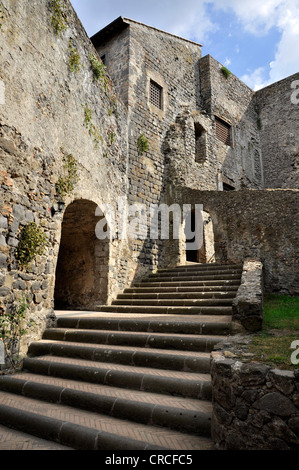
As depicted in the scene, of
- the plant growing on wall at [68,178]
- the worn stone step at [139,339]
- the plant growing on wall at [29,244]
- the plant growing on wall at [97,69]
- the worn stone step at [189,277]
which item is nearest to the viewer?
the worn stone step at [139,339]

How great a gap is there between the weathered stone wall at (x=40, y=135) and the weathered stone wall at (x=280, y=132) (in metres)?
12.9

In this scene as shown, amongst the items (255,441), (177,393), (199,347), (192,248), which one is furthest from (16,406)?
(192,248)

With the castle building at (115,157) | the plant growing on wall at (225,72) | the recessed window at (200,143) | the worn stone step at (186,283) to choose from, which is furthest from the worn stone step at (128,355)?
the plant growing on wall at (225,72)

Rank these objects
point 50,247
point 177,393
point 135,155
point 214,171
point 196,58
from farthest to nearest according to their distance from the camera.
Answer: point 196,58 → point 214,171 → point 135,155 → point 50,247 → point 177,393

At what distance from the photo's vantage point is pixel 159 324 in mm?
4875

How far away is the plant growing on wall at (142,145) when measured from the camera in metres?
10.2

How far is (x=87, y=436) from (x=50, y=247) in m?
3.43

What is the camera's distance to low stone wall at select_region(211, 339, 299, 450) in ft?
6.81

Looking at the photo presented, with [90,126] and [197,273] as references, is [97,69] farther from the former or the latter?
[197,273]

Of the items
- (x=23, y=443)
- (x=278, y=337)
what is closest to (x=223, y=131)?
(x=278, y=337)

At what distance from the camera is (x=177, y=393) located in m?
3.21

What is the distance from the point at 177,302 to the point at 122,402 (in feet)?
12.3

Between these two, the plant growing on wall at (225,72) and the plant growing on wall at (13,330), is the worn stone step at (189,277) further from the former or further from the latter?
the plant growing on wall at (225,72)
